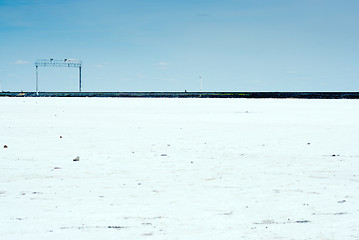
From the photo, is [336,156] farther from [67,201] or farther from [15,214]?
[15,214]

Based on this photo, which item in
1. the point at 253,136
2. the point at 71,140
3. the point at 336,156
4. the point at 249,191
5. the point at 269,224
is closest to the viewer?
the point at 269,224

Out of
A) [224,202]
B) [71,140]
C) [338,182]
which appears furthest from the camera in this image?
[71,140]

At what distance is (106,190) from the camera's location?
425 centimetres

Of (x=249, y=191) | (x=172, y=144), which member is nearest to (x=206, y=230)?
(x=249, y=191)

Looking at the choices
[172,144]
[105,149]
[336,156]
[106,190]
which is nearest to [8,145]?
[105,149]

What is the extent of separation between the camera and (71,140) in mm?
8430

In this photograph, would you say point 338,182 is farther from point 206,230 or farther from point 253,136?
point 253,136

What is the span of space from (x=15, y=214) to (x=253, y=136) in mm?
6528

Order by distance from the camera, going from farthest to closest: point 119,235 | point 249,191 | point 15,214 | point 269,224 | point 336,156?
1. point 336,156
2. point 249,191
3. point 15,214
4. point 269,224
5. point 119,235

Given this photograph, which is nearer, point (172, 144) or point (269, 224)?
point (269, 224)

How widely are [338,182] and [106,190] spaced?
2.25 metres

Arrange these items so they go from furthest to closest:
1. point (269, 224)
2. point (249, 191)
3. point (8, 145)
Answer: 1. point (8, 145)
2. point (249, 191)
3. point (269, 224)

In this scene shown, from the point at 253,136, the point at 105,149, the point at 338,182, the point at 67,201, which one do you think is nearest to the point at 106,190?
the point at 67,201

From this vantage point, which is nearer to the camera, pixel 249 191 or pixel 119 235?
pixel 119 235
